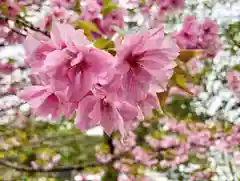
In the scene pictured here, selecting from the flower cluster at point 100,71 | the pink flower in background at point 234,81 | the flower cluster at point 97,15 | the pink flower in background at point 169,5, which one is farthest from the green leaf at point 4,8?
the pink flower in background at point 234,81

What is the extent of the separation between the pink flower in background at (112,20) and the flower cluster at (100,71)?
2.31 ft

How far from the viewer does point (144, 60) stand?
2.07 ft

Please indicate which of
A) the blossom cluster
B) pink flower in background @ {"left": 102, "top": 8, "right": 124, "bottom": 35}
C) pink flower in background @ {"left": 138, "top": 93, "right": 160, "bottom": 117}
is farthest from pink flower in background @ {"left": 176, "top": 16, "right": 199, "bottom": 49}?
the blossom cluster

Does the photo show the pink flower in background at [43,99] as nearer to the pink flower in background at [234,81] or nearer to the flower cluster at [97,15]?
the flower cluster at [97,15]

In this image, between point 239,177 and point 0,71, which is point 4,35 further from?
point 239,177

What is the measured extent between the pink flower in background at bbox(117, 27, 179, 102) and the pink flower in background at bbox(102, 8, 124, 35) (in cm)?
71

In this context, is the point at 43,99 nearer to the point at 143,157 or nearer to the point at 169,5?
the point at 169,5

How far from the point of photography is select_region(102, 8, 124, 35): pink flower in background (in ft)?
4.44

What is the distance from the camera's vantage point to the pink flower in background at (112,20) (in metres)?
1.35

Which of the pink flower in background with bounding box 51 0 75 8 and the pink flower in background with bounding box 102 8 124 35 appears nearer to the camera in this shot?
the pink flower in background with bounding box 102 8 124 35

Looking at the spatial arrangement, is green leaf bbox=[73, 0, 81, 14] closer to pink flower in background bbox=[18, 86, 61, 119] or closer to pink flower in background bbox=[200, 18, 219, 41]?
pink flower in background bbox=[200, 18, 219, 41]

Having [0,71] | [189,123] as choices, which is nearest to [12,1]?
[0,71]

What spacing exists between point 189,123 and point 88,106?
3.41 m

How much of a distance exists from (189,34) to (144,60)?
1.01 m
